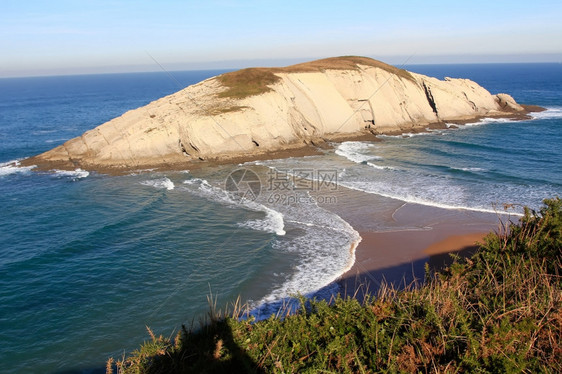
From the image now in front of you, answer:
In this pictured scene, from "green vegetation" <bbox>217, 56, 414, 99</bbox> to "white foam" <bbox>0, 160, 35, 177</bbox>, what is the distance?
65.5 ft

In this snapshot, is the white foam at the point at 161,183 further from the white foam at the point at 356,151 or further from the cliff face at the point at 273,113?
the white foam at the point at 356,151

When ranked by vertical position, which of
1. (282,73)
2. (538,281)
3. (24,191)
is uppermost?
(282,73)

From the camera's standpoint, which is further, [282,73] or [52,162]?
[282,73]

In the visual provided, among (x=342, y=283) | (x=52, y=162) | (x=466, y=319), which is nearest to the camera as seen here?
(x=466, y=319)

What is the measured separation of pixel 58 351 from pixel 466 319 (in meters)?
12.4

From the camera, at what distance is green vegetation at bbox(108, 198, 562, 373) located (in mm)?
6387

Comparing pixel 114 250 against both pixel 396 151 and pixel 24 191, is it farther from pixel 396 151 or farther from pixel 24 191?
pixel 396 151

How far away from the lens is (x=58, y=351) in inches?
487

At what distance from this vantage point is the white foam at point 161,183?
2889 cm

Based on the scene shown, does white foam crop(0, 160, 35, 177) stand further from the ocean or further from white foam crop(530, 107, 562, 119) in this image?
white foam crop(530, 107, 562, 119)

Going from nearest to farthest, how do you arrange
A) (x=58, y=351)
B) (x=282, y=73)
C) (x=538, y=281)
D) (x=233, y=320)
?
(x=233, y=320)
(x=538, y=281)
(x=58, y=351)
(x=282, y=73)

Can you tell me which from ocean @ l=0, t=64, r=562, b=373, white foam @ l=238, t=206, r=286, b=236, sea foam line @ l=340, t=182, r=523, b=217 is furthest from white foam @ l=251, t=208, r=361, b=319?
sea foam line @ l=340, t=182, r=523, b=217

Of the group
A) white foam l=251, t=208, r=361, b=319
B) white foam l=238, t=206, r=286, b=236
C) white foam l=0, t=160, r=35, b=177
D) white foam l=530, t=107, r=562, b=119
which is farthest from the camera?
white foam l=530, t=107, r=562, b=119

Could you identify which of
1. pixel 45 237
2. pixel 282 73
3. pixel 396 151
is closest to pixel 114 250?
pixel 45 237
